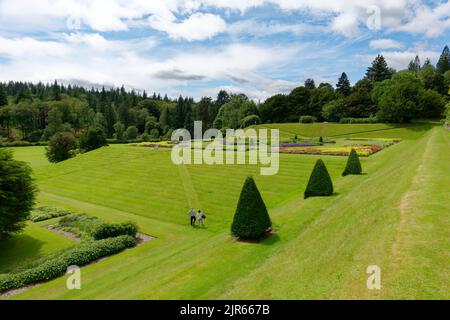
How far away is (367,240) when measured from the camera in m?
9.78

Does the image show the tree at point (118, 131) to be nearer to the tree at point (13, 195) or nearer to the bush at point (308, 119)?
the bush at point (308, 119)

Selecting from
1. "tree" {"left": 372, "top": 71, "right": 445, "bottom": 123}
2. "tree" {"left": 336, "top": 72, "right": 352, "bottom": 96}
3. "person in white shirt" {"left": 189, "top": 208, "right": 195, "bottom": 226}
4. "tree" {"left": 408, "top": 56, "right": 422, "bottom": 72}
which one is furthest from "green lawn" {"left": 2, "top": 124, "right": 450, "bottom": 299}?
"tree" {"left": 408, "top": 56, "right": 422, "bottom": 72}

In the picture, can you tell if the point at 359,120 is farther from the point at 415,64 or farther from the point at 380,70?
the point at 415,64

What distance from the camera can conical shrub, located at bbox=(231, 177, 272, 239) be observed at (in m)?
15.0

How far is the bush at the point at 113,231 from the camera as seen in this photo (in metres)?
19.0

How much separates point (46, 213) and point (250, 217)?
63.7 ft

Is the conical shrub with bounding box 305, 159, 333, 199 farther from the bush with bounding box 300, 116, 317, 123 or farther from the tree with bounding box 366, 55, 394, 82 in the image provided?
the tree with bounding box 366, 55, 394, 82

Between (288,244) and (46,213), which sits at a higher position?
(288,244)

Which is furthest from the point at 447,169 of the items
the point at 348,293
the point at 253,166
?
the point at 253,166

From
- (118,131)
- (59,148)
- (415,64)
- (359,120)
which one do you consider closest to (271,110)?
(359,120)

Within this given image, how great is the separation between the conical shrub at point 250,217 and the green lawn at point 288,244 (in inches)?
22.4

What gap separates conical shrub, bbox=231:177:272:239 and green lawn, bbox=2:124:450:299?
57cm

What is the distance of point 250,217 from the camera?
49.7ft

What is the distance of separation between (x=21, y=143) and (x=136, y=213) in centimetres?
8502
